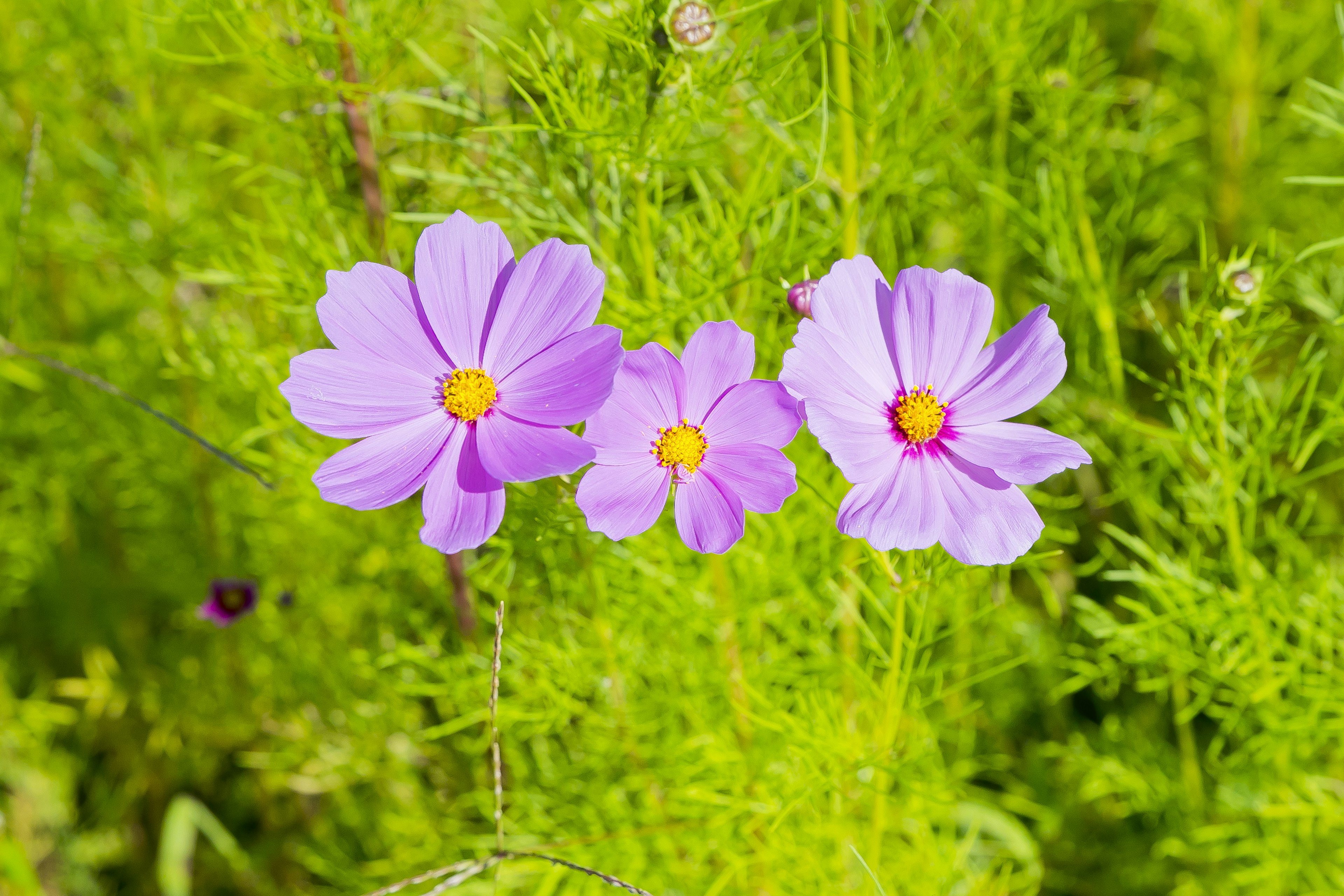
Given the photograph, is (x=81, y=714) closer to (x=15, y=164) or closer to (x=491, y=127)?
(x=15, y=164)

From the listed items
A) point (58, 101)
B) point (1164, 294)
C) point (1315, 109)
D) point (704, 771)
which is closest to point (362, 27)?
point (58, 101)

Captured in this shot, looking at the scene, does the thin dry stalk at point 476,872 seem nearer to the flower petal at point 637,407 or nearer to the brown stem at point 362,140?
the flower petal at point 637,407

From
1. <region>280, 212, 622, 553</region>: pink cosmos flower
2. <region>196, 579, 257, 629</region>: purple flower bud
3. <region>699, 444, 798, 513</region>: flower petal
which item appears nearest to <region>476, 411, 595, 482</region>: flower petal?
<region>280, 212, 622, 553</region>: pink cosmos flower

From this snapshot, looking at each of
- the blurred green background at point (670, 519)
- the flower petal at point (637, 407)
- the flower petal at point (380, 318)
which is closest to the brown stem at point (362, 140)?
the blurred green background at point (670, 519)

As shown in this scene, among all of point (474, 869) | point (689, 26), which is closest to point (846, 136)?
point (689, 26)

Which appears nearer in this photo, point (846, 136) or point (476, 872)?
point (476, 872)

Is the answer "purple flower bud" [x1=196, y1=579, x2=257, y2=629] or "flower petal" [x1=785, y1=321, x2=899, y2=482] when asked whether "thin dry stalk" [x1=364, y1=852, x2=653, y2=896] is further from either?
"purple flower bud" [x1=196, y1=579, x2=257, y2=629]

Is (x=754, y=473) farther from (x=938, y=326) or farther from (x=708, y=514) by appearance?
(x=938, y=326)
